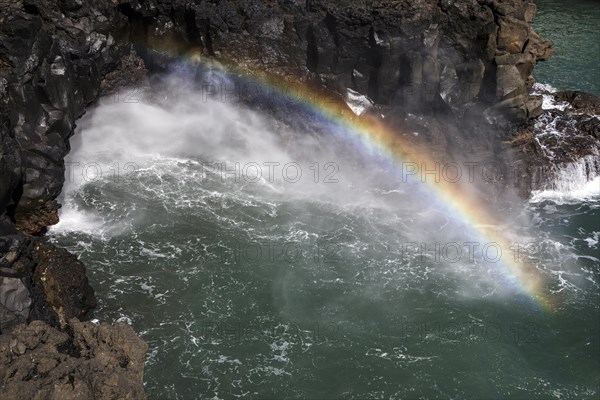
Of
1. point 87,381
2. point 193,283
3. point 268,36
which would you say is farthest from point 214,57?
point 87,381

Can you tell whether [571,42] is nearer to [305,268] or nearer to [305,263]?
[305,263]

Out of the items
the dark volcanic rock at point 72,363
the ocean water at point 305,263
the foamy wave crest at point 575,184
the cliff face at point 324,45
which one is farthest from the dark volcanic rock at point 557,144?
the dark volcanic rock at point 72,363

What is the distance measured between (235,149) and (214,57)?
4.29 meters

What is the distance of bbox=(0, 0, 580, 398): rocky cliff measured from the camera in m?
24.5

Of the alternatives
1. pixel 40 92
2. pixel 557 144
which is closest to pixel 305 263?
pixel 40 92

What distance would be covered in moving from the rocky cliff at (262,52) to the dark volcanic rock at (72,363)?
9.21m

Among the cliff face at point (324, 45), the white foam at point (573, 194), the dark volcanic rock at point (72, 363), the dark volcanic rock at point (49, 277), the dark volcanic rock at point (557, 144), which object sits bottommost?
the dark volcanic rock at point (72, 363)

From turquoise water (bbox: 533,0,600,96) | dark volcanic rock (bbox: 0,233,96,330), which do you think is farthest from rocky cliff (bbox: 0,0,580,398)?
turquoise water (bbox: 533,0,600,96)

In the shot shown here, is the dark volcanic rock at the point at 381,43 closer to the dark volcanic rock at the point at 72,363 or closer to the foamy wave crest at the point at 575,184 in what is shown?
the foamy wave crest at the point at 575,184

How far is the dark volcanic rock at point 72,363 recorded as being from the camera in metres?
13.7

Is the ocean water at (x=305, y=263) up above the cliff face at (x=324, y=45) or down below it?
below

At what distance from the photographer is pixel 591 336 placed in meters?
23.2

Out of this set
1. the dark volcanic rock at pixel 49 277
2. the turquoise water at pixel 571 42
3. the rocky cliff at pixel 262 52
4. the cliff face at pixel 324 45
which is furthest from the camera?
the turquoise water at pixel 571 42

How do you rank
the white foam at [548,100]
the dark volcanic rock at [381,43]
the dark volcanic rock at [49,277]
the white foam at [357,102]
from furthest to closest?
the white foam at [548,100], the white foam at [357,102], the dark volcanic rock at [381,43], the dark volcanic rock at [49,277]
